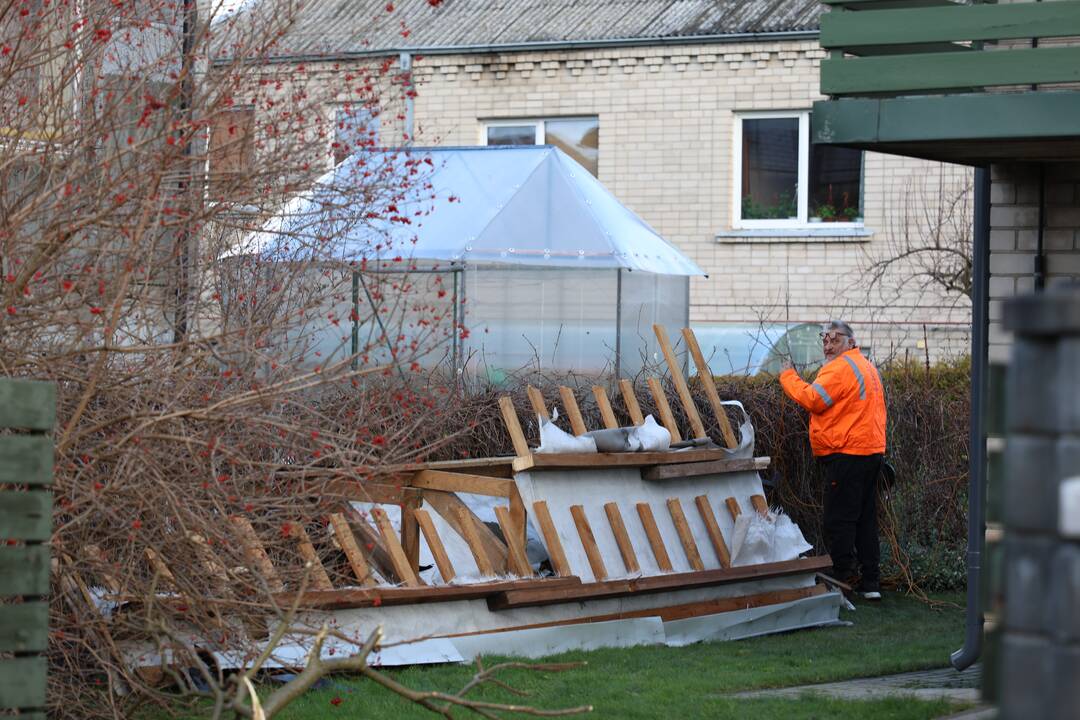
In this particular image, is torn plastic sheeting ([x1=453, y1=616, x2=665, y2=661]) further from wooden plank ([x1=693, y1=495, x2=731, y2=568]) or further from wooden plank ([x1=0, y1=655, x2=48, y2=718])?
wooden plank ([x1=0, y1=655, x2=48, y2=718])

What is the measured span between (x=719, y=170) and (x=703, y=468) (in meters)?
11.3

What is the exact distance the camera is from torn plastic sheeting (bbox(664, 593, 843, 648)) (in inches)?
398

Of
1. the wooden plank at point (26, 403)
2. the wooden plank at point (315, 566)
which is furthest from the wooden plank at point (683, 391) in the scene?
the wooden plank at point (26, 403)

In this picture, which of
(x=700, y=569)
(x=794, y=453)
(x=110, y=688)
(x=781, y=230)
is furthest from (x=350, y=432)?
(x=781, y=230)

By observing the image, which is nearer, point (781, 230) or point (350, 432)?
point (350, 432)

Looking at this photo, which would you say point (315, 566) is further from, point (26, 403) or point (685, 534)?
point (685, 534)

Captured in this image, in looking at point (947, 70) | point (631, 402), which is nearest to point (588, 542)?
point (631, 402)

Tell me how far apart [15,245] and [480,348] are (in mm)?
7474

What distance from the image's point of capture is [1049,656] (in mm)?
3164

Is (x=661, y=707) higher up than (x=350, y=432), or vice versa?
(x=350, y=432)

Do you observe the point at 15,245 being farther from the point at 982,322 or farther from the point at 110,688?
the point at 982,322

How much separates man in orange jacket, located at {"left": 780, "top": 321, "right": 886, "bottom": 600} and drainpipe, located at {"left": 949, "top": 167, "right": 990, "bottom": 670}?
2439 millimetres

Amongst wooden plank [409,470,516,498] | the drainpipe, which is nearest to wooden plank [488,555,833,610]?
wooden plank [409,470,516,498]

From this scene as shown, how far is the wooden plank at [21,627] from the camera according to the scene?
545 centimetres
